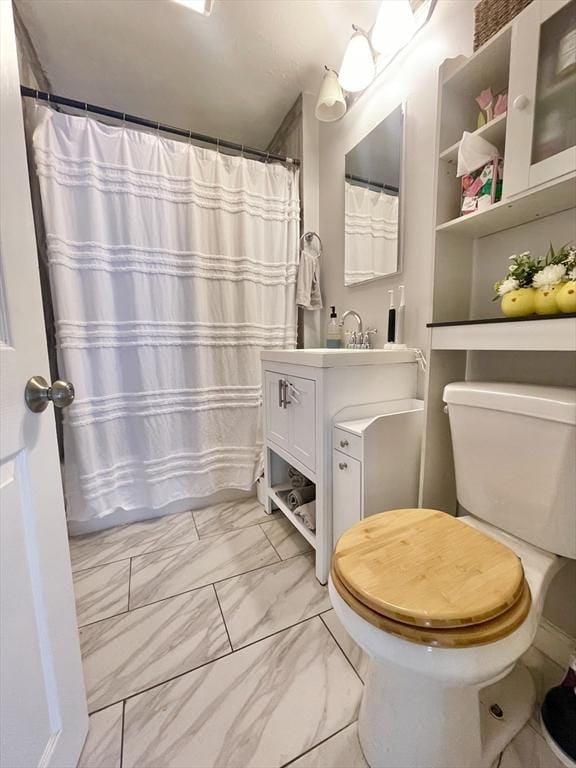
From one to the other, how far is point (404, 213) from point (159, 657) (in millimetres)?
1877

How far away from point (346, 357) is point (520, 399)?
0.53 metres

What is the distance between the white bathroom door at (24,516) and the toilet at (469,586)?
573 millimetres

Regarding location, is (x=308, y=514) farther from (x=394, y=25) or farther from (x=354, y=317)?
(x=394, y=25)

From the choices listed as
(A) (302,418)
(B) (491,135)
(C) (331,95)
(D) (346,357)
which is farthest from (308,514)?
(C) (331,95)

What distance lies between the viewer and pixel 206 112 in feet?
6.26

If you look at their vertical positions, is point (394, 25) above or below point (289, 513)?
above

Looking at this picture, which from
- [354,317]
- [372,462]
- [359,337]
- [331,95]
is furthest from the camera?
[354,317]

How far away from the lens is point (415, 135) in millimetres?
1304

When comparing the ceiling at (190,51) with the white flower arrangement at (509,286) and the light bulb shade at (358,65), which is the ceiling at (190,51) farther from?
the white flower arrangement at (509,286)

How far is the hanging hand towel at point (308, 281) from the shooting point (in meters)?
1.89

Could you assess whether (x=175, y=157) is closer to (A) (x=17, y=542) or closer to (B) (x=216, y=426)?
(B) (x=216, y=426)

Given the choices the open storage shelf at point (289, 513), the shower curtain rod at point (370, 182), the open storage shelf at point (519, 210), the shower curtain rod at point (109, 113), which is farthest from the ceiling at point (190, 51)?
the open storage shelf at point (289, 513)

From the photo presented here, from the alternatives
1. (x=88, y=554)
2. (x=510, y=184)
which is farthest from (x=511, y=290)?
(x=88, y=554)

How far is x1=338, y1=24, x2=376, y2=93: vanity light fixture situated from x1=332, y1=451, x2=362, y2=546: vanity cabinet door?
Answer: 161 centimetres
